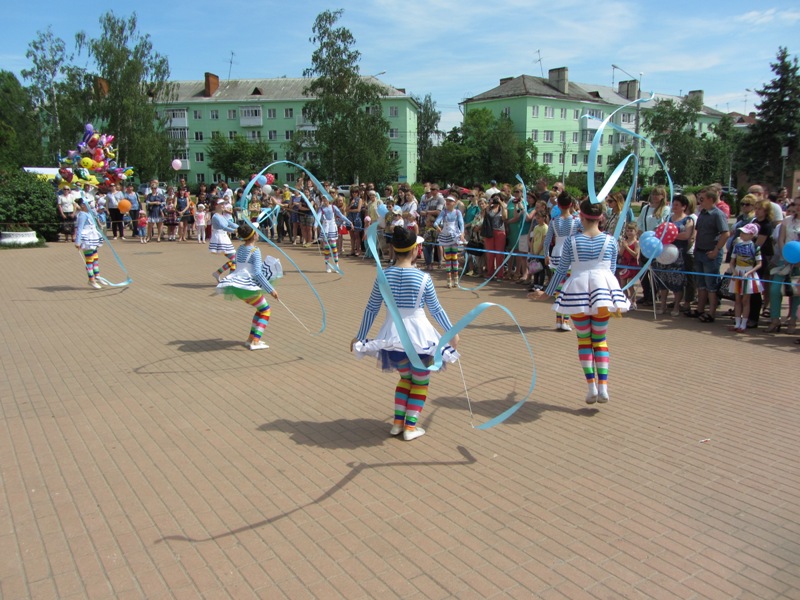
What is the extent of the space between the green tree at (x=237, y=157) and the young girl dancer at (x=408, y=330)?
63.3m

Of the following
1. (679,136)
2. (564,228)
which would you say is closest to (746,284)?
(564,228)

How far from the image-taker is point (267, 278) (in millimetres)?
7965

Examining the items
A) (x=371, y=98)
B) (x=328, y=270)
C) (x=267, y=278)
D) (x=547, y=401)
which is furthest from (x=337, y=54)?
(x=547, y=401)

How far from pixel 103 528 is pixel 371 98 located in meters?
40.3

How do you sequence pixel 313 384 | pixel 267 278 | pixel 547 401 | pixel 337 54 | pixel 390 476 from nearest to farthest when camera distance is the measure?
pixel 390 476 < pixel 547 401 < pixel 313 384 < pixel 267 278 < pixel 337 54

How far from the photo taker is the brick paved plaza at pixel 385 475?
10.8ft

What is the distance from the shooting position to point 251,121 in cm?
7631

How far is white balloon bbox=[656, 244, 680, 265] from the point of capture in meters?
9.58

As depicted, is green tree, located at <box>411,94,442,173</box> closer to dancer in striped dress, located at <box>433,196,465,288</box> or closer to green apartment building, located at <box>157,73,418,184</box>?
green apartment building, located at <box>157,73,418,184</box>

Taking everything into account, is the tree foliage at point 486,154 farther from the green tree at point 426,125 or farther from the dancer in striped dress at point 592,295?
the dancer in striped dress at point 592,295

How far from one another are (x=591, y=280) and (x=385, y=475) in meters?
2.77

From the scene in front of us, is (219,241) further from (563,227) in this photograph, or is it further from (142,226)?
(142,226)

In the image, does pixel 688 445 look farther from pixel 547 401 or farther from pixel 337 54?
pixel 337 54

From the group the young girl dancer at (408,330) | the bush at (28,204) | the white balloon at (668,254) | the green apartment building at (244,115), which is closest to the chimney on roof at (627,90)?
the green apartment building at (244,115)
